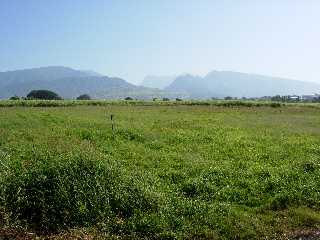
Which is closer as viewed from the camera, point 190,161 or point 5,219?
point 5,219

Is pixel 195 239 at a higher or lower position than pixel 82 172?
lower

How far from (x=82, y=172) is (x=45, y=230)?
2455 millimetres

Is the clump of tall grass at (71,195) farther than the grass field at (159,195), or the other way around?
the clump of tall grass at (71,195)

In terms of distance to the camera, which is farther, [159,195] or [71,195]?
[159,195]

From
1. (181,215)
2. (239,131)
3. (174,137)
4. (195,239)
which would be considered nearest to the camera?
(195,239)

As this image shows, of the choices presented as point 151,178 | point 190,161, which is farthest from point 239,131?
point 151,178

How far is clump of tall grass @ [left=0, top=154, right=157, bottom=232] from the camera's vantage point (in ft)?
47.2

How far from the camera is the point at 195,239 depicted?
13625mm

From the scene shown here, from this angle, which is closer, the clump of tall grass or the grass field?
the grass field

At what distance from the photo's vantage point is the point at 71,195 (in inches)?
588

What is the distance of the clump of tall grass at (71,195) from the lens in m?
14.4

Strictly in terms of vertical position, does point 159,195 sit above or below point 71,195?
below

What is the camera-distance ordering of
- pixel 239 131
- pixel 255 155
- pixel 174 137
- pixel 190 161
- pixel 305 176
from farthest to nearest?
pixel 239 131 < pixel 174 137 < pixel 255 155 < pixel 190 161 < pixel 305 176

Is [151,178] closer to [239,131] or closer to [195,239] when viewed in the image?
[195,239]
